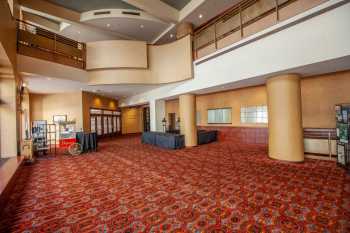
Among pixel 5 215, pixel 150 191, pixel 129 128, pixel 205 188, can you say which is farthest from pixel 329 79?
pixel 129 128

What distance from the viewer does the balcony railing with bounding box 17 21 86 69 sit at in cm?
633

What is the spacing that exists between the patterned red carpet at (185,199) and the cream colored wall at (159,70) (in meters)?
4.72

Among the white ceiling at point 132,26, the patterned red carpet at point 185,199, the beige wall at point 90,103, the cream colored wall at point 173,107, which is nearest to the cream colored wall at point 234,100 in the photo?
the cream colored wall at point 173,107

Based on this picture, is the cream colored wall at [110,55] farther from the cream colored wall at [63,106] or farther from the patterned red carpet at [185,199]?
the patterned red carpet at [185,199]

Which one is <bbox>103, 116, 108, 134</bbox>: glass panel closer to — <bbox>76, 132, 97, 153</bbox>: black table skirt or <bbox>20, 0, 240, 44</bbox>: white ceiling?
<bbox>76, 132, 97, 153</bbox>: black table skirt

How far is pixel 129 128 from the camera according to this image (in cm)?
1675

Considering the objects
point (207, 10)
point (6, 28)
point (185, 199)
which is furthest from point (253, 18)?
point (6, 28)

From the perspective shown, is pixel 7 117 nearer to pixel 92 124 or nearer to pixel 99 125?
pixel 92 124

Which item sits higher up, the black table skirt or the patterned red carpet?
the black table skirt

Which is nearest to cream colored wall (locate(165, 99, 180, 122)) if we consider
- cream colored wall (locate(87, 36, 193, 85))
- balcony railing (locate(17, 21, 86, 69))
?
cream colored wall (locate(87, 36, 193, 85))

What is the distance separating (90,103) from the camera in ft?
39.1

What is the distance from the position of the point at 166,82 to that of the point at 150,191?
603cm

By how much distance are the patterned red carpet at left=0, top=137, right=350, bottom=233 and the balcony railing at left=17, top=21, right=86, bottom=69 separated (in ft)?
15.3

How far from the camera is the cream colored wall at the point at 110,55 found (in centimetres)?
809
